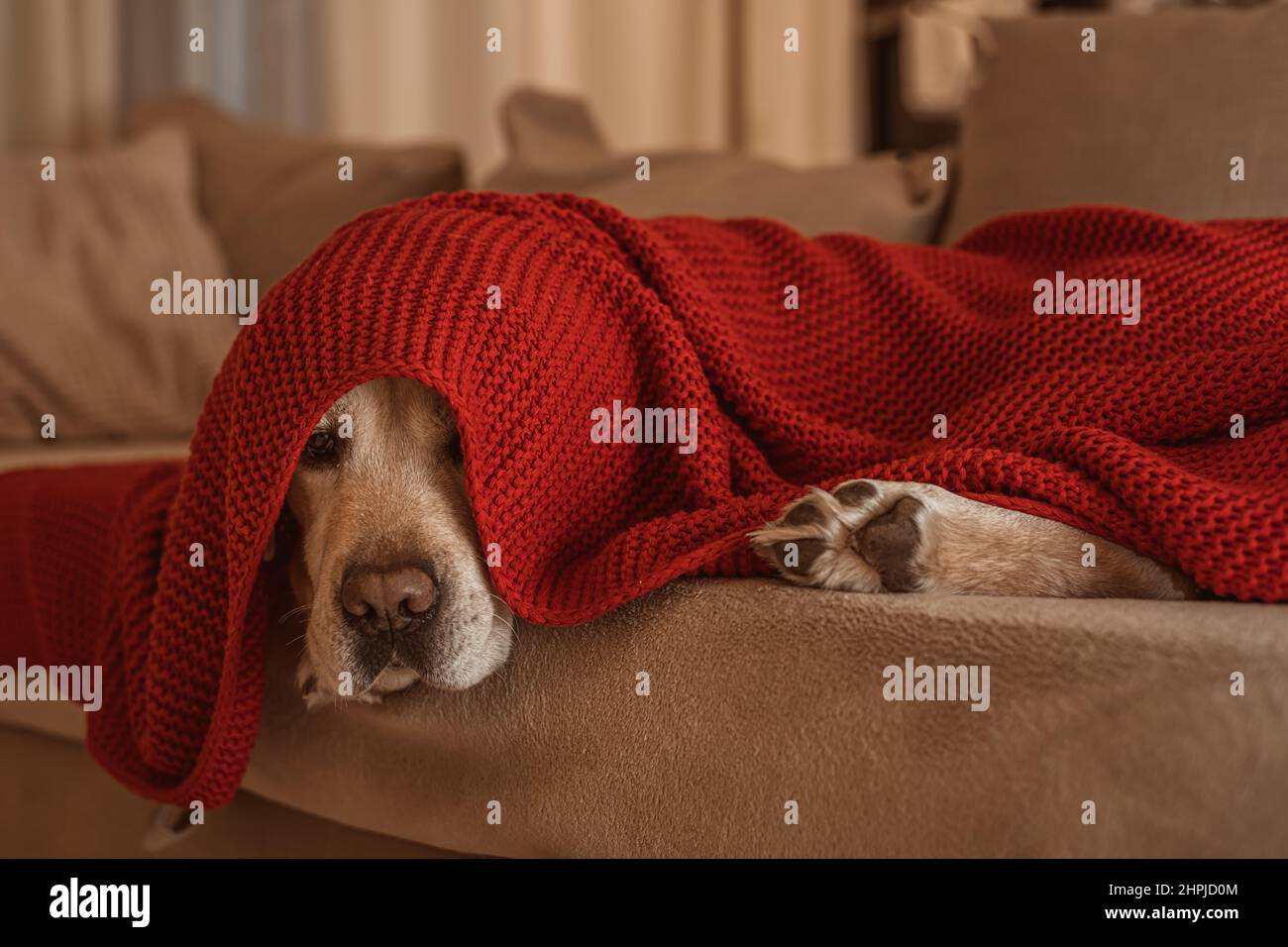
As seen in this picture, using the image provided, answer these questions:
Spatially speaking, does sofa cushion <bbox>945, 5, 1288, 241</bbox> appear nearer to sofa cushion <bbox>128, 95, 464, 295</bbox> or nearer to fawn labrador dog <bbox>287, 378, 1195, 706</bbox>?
fawn labrador dog <bbox>287, 378, 1195, 706</bbox>

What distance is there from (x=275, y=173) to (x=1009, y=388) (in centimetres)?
235

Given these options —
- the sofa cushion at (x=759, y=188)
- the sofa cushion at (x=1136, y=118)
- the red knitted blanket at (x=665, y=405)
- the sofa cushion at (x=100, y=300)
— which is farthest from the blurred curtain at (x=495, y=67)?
the red knitted blanket at (x=665, y=405)

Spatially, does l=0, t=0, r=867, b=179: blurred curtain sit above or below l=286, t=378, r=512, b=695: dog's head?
above

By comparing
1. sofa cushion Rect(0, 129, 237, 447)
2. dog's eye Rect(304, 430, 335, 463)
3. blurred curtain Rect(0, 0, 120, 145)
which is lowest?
dog's eye Rect(304, 430, 335, 463)

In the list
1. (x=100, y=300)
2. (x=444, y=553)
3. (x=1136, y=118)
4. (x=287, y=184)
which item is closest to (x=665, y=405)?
(x=444, y=553)

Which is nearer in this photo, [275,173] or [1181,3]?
[1181,3]

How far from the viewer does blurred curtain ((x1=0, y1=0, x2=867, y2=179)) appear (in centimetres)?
386

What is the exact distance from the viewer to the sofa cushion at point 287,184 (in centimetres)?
284

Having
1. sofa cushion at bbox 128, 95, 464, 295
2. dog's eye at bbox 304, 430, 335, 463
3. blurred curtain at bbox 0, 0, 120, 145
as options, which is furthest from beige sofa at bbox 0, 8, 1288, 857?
blurred curtain at bbox 0, 0, 120, 145

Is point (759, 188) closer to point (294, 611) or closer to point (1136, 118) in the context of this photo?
point (1136, 118)

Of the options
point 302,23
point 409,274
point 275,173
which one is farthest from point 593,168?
point 302,23

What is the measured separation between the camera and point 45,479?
168 centimetres

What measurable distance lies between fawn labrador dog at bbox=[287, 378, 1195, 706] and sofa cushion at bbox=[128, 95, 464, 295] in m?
1.58

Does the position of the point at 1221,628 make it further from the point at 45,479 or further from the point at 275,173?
the point at 275,173
